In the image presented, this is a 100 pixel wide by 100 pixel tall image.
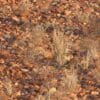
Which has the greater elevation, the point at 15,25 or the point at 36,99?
the point at 15,25

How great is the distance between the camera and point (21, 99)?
4941mm

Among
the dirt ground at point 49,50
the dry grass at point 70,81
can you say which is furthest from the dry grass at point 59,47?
the dry grass at point 70,81

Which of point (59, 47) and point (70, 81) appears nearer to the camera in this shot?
point (70, 81)

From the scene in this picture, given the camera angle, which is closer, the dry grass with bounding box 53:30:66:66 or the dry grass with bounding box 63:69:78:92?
the dry grass with bounding box 63:69:78:92

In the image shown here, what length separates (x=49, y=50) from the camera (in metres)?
5.70

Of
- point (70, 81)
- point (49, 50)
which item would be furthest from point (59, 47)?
point (70, 81)

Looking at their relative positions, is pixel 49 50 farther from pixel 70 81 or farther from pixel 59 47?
pixel 70 81

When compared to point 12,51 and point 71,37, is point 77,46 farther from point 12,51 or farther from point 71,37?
point 12,51

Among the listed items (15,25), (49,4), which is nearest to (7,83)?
(15,25)

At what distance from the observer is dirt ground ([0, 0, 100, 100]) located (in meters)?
5.09

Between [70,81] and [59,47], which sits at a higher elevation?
[59,47]

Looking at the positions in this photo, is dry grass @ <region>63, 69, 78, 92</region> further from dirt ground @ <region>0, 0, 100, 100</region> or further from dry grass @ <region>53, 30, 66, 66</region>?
dry grass @ <region>53, 30, 66, 66</region>

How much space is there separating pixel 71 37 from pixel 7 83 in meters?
1.47

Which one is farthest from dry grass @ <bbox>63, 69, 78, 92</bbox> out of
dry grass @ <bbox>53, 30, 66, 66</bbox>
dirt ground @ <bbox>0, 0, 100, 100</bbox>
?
dry grass @ <bbox>53, 30, 66, 66</bbox>
